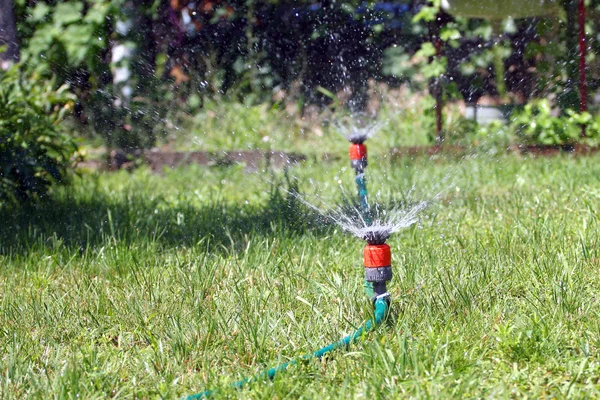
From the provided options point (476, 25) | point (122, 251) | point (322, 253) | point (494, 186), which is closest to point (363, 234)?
point (322, 253)

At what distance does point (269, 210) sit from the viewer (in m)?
3.48

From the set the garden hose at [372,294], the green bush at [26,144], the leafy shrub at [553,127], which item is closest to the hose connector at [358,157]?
the garden hose at [372,294]

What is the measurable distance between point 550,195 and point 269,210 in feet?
→ 4.51

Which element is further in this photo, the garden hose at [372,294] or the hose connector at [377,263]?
the hose connector at [377,263]

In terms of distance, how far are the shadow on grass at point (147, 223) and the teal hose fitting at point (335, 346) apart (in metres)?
0.92

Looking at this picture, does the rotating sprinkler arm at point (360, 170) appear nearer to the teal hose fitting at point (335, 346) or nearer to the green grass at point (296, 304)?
the green grass at point (296, 304)

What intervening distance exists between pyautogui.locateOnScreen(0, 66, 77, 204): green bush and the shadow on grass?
0.12 metres

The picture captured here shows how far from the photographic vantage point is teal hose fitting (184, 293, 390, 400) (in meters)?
1.70

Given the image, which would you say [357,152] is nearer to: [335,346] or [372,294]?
[372,294]

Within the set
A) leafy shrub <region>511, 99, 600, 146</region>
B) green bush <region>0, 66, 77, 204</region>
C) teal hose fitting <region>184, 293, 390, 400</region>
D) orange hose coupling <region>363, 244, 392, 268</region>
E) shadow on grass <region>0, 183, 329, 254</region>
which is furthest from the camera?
leafy shrub <region>511, 99, 600, 146</region>

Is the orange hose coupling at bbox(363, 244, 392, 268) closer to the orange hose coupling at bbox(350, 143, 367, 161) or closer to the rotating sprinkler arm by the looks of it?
the rotating sprinkler arm

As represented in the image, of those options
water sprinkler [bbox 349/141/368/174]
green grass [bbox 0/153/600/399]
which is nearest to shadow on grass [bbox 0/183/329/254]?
green grass [bbox 0/153/600/399]

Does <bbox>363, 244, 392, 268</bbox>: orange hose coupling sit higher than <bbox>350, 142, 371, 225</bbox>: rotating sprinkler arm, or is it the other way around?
<bbox>350, 142, 371, 225</bbox>: rotating sprinkler arm

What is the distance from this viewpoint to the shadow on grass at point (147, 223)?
303cm
